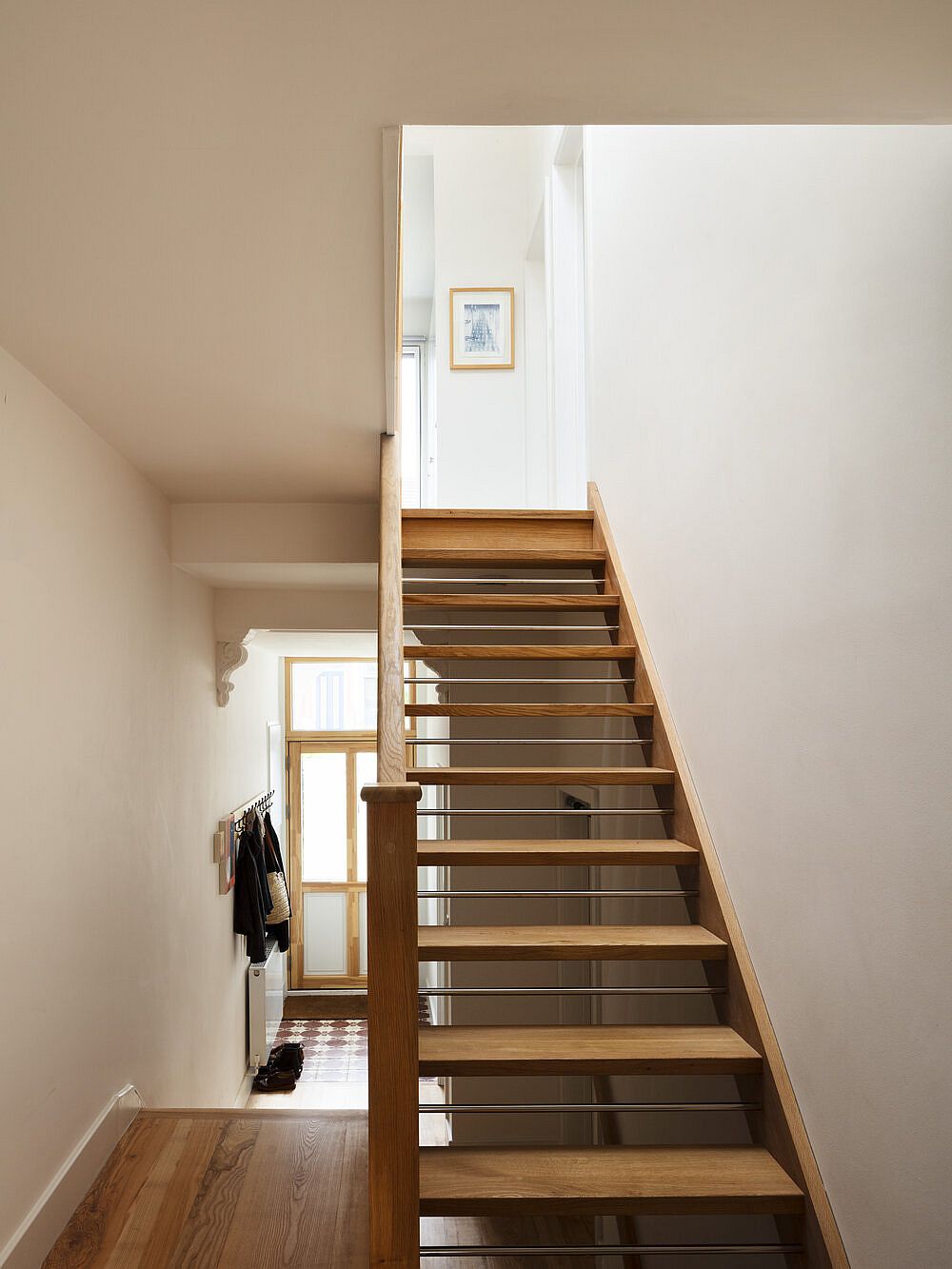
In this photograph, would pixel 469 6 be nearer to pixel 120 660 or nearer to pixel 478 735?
pixel 120 660

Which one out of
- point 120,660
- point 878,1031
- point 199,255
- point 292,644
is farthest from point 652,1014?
point 292,644

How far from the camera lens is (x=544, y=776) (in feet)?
9.29

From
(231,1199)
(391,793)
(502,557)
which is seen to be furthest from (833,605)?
(231,1199)

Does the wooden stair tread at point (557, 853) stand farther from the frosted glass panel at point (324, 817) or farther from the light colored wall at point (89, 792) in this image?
the frosted glass panel at point (324, 817)

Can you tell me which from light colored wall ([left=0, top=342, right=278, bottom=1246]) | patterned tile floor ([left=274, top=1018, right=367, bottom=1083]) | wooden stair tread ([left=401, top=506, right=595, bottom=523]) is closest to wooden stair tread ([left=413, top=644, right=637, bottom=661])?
wooden stair tread ([left=401, top=506, right=595, bottom=523])

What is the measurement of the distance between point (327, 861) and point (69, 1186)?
6095 mm

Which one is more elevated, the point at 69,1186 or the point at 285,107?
the point at 285,107

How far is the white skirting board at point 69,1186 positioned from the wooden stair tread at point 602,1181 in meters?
1.04

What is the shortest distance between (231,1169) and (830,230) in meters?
2.93

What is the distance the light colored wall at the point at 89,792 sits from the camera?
237cm

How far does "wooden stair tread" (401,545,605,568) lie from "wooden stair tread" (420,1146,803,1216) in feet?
6.70

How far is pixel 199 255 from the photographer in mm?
1942

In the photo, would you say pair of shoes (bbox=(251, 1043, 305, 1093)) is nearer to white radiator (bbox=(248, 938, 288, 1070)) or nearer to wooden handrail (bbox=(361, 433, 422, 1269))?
white radiator (bbox=(248, 938, 288, 1070))

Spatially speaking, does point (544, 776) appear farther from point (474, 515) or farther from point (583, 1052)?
point (474, 515)
